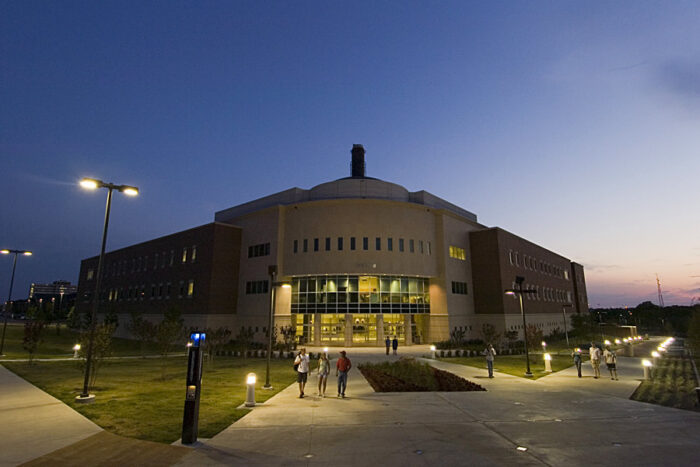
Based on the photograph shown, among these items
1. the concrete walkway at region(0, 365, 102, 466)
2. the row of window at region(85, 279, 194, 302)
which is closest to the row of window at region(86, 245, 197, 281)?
the row of window at region(85, 279, 194, 302)

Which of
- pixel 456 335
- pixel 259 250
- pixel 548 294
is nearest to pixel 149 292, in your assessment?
pixel 259 250

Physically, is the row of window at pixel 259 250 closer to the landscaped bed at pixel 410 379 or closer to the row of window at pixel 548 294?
the landscaped bed at pixel 410 379

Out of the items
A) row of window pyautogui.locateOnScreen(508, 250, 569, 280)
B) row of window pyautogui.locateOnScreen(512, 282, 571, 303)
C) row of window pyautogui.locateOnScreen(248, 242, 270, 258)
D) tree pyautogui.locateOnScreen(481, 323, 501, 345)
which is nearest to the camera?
tree pyautogui.locateOnScreen(481, 323, 501, 345)

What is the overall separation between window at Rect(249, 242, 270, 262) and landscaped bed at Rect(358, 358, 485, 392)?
91.2 ft

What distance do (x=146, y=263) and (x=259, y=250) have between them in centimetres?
2642

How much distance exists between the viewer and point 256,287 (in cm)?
4897

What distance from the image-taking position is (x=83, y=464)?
7.85 m

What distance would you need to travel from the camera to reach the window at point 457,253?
51.1m

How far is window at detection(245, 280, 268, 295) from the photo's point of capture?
4791cm

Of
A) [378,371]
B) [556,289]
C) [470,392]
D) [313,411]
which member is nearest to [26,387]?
[313,411]

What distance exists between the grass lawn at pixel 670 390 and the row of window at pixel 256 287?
125 ft

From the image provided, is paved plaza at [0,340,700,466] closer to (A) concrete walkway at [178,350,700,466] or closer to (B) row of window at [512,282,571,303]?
(A) concrete walkway at [178,350,700,466]

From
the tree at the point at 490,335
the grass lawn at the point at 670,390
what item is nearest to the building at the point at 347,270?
the tree at the point at 490,335

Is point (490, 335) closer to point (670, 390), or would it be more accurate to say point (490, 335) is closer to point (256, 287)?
point (670, 390)
